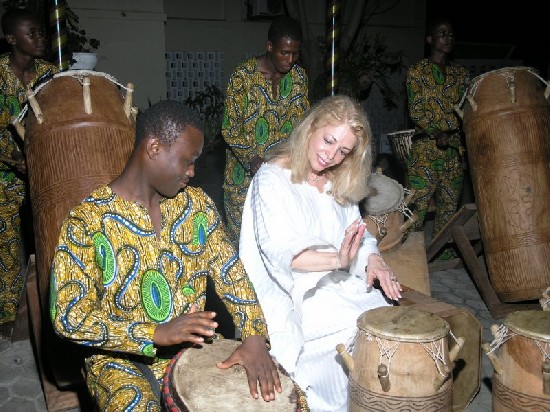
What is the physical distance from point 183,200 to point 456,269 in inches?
176

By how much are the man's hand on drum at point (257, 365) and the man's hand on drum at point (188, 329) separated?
0.71 ft

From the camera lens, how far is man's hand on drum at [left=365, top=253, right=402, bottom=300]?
10.2 feet

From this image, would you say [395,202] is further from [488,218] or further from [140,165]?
[140,165]

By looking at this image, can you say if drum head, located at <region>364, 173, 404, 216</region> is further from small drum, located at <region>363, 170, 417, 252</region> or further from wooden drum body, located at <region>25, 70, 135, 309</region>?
wooden drum body, located at <region>25, 70, 135, 309</region>

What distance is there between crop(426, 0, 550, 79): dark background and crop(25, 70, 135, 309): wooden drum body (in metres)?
13.4

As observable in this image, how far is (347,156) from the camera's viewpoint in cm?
344

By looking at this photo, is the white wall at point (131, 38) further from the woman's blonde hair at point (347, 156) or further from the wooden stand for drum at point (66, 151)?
the woman's blonde hair at point (347, 156)

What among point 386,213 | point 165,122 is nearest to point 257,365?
point 165,122

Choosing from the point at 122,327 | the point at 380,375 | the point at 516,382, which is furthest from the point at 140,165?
the point at 516,382

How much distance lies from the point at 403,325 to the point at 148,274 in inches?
46.0

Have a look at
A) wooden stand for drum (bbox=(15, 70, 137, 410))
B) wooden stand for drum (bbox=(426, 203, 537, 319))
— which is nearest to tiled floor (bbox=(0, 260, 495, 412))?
wooden stand for drum (bbox=(426, 203, 537, 319))

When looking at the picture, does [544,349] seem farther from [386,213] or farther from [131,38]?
[131,38]

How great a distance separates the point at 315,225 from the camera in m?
3.29

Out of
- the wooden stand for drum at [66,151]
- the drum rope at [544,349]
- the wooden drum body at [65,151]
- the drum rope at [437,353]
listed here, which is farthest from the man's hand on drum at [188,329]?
the drum rope at [544,349]
